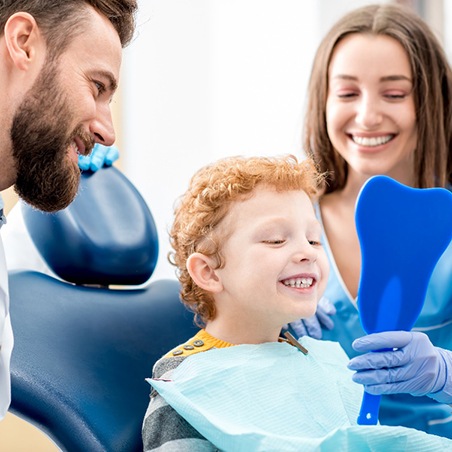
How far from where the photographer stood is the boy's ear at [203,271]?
141 centimetres

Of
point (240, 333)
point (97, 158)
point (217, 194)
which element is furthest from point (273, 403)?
point (97, 158)

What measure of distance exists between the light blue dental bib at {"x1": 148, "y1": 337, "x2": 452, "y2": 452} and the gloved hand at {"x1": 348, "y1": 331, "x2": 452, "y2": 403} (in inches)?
3.6

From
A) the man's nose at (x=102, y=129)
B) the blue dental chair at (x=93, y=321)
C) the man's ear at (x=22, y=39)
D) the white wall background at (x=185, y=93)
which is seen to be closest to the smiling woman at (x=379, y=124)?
the blue dental chair at (x=93, y=321)

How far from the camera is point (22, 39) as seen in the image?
4.44 ft

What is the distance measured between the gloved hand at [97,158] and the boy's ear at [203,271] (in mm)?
430

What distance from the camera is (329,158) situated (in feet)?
6.95

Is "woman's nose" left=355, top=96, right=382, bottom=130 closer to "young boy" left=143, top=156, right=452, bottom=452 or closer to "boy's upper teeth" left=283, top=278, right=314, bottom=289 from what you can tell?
"young boy" left=143, top=156, right=452, bottom=452

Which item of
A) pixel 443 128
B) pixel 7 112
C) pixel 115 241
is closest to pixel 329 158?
pixel 443 128

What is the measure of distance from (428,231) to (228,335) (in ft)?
1.22

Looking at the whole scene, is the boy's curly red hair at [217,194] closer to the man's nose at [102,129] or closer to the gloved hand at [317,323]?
the man's nose at [102,129]

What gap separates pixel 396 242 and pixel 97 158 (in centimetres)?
73

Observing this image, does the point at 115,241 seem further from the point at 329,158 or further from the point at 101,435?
the point at 329,158

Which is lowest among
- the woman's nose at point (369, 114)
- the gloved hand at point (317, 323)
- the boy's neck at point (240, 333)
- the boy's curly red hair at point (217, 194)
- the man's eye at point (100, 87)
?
the gloved hand at point (317, 323)

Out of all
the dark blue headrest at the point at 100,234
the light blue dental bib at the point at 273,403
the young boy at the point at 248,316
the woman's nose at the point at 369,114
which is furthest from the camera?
the woman's nose at the point at 369,114
